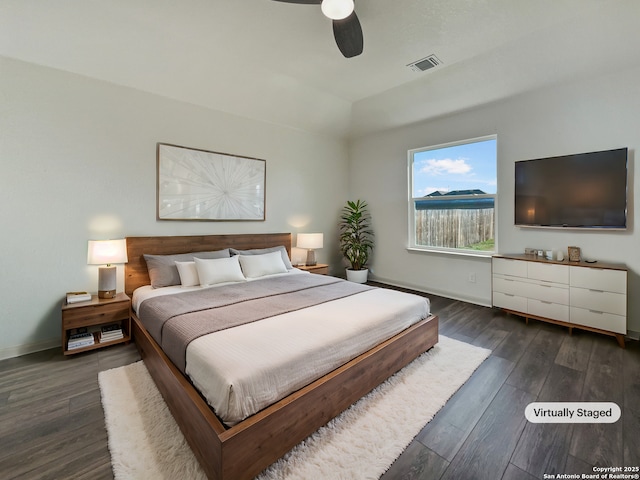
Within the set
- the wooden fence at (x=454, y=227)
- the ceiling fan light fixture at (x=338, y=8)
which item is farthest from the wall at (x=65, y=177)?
the wooden fence at (x=454, y=227)

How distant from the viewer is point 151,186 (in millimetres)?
3363

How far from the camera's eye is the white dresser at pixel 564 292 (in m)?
2.75

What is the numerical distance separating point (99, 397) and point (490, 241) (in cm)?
463

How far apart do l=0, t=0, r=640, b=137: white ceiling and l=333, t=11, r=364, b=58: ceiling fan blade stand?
444mm

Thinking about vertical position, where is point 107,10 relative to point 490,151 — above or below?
above

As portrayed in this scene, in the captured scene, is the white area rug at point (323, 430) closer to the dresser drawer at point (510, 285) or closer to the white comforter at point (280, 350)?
the white comforter at point (280, 350)

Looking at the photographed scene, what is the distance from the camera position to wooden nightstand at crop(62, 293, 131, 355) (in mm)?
2586

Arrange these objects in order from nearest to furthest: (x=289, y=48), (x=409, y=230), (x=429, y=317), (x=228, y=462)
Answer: (x=228, y=462) → (x=429, y=317) → (x=289, y=48) → (x=409, y=230)

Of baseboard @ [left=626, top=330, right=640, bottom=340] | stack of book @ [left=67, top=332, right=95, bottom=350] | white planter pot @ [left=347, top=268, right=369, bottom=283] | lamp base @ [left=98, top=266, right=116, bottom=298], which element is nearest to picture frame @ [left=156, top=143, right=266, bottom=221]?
lamp base @ [left=98, top=266, right=116, bottom=298]

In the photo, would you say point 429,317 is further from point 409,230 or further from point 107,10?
point 107,10

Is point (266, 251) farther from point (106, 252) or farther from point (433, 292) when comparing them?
point (433, 292)

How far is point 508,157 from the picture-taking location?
3.71 metres

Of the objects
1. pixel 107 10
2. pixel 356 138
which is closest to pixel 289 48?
pixel 107 10

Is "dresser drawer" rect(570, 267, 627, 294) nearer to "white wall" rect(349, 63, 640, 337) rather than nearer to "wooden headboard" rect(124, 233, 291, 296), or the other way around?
"white wall" rect(349, 63, 640, 337)
